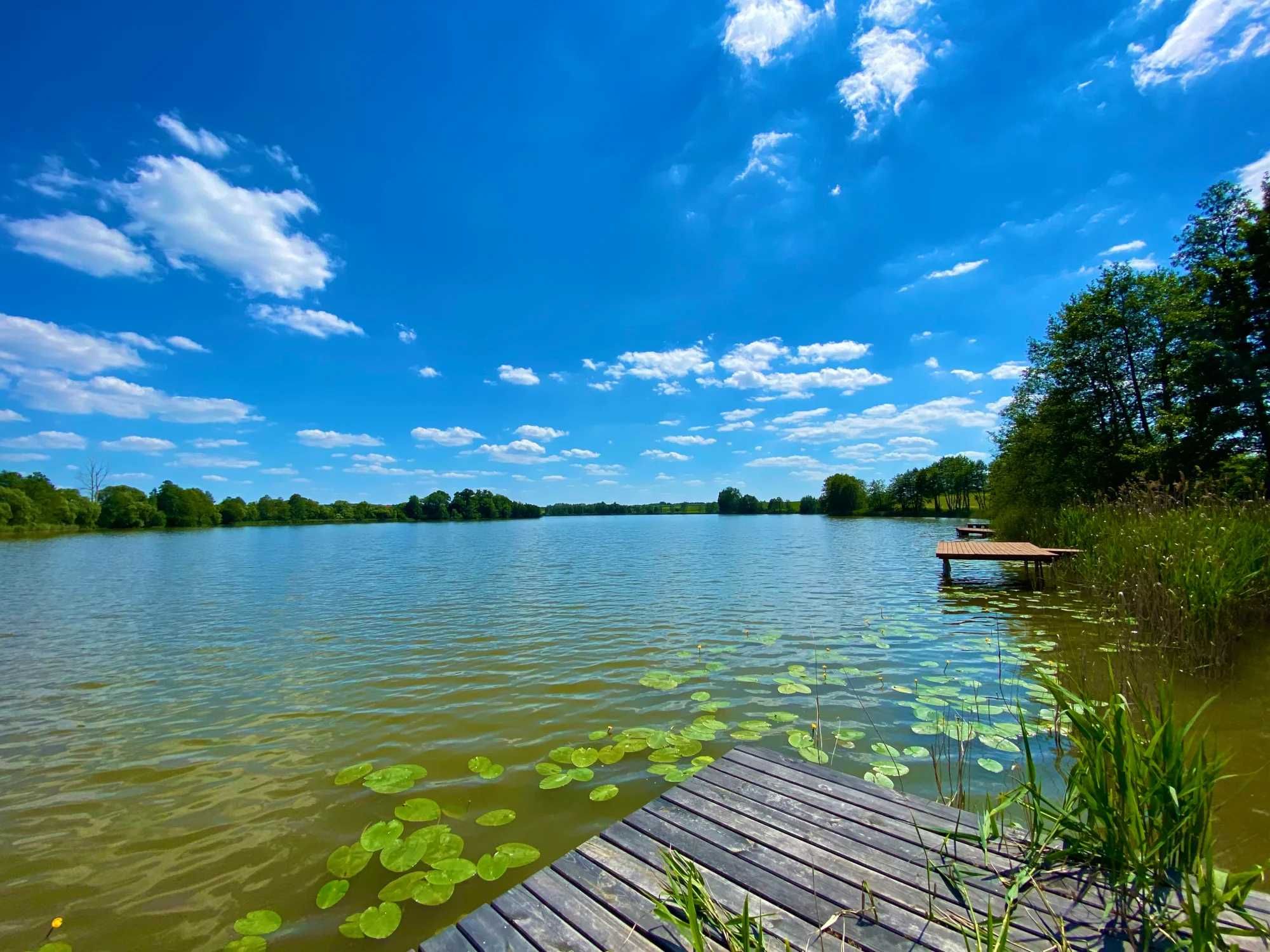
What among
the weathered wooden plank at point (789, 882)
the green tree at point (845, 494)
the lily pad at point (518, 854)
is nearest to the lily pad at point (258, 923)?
the lily pad at point (518, 854)

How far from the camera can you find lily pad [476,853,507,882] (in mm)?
3604

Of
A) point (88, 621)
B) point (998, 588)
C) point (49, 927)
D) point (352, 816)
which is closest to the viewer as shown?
point (49, 927)

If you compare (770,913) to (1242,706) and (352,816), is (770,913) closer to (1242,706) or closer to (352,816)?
(352,816)


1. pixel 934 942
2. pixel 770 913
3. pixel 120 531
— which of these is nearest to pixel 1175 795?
pixel 934 942

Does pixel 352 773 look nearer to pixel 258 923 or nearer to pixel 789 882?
pixel 258 923

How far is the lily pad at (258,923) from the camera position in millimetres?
3250

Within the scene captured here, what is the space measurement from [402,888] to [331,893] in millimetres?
508

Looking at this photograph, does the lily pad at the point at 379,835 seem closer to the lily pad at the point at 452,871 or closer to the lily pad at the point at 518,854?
the lily pad at the point at 452,871

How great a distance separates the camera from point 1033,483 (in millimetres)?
25656

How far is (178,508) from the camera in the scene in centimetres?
8481

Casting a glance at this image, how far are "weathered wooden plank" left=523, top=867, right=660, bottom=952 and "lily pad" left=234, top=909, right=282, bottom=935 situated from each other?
1.85m

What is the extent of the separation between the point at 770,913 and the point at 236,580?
25224 millimetres

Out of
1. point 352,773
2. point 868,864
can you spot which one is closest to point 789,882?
point 868,864

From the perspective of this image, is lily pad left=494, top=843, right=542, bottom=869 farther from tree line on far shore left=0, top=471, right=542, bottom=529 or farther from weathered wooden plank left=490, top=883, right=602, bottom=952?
tree line on far shore left=0, top=471, right=542, bottom=529
